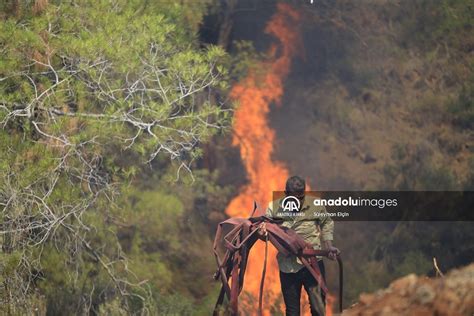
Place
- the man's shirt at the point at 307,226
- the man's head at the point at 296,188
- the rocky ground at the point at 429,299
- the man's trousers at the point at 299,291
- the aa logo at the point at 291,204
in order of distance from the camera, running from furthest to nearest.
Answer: the man's head at the point at 296,188 → the aa logo at the point at 291,204 → the man's shirt at the point at 307,226 → the man's trousers at the point at 299,291 → the rocky ground at the point at 429,299

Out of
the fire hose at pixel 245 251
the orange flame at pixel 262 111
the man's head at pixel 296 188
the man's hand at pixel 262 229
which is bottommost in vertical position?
the fire hose at pixel 245 251

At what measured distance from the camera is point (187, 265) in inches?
585

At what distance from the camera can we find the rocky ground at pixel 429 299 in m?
11.3

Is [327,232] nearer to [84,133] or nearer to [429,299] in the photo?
[429,299]

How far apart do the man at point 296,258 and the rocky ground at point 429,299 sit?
1.95ft

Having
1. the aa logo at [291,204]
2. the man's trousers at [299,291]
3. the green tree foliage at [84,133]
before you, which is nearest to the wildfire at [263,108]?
the green tree foliage at [84,133]

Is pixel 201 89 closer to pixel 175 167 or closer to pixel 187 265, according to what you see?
pixel 175 167

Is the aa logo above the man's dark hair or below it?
below

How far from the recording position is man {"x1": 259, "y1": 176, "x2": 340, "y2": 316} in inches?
458

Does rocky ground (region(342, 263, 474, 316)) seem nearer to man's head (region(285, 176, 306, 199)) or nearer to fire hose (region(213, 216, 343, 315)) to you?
fire hose (region(213, 216, 343, 315))

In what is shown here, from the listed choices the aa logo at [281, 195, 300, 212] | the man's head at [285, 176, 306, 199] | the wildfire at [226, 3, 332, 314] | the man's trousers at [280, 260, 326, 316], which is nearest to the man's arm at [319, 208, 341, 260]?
the man's trousers at [280, 260, 326, 316]

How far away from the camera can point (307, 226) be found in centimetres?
1183

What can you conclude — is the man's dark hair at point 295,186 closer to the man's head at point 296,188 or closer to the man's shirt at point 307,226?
the man's head at point 296,188

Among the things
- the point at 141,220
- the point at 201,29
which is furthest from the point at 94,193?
the point at 201,29
